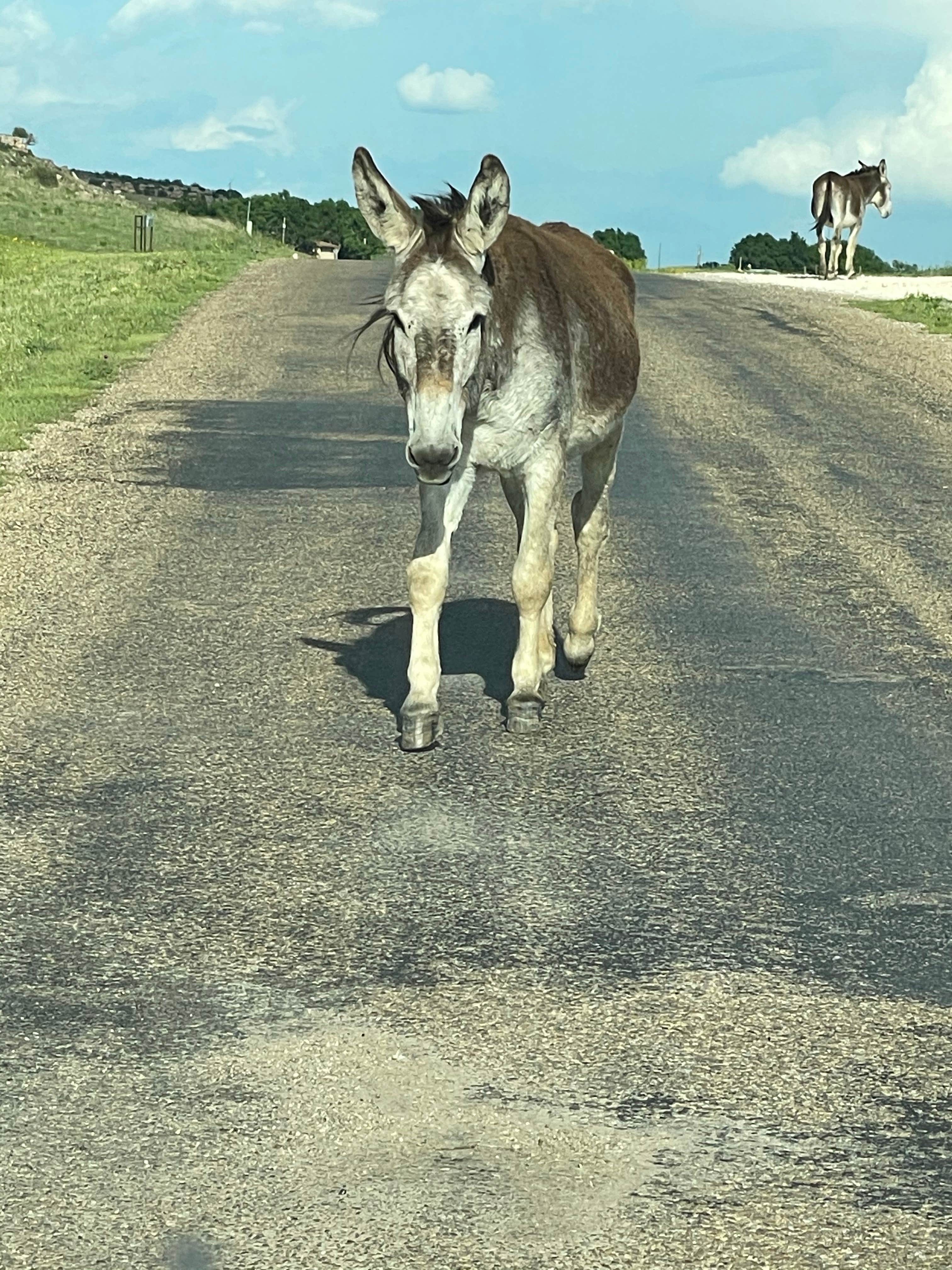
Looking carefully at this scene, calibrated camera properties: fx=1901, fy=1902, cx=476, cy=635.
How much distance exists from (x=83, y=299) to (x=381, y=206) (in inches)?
798

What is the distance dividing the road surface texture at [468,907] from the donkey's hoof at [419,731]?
0.18 ft

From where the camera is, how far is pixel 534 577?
7.34 meters

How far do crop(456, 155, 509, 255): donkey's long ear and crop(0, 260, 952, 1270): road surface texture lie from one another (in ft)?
6.04

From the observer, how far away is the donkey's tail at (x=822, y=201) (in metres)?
36.6

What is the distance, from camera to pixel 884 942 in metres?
5.26

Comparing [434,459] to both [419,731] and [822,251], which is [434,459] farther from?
[822,251]

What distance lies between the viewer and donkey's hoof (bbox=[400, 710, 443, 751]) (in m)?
6.95

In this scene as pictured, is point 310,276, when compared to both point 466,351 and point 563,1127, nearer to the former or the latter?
point 466,351

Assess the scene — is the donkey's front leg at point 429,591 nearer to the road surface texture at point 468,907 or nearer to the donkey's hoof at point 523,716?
the road surface texture at point 468,907

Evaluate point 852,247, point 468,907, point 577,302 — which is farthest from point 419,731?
point 852,247

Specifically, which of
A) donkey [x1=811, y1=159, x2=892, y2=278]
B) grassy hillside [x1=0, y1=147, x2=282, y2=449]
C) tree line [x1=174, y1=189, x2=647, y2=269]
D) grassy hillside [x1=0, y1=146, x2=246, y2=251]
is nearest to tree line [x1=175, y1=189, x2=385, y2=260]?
tree line [x1=174, y1=189, x2=647, y2=269]

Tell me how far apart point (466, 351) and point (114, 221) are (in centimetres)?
5986

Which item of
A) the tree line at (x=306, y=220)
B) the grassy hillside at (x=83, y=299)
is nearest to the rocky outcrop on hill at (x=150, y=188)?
the tree line at (x=306, y=220)

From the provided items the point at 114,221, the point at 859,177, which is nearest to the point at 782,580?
the point at 859,177
